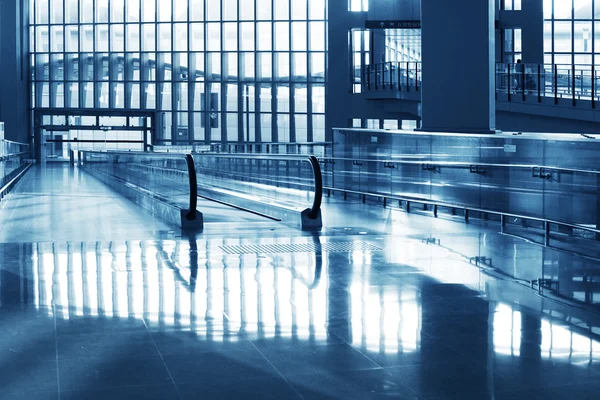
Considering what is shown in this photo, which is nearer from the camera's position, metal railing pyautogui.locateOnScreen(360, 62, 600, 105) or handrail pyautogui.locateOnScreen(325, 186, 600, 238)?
handrail pyautogui.locateOnScreen(325, 186, 600, 238)

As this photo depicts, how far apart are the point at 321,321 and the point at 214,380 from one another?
1576mm

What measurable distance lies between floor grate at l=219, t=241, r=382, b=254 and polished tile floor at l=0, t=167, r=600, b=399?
0.11ft

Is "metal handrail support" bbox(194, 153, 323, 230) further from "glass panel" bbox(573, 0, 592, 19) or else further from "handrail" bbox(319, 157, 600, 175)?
"glass panel" bbox(573, 0, 592, 19)

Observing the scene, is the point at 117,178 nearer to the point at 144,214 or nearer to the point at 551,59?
the point at 144,214

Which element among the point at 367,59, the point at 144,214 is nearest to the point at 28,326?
the point at 144,214

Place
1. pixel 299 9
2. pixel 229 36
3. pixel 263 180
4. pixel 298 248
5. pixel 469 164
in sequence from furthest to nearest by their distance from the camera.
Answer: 1. pixel 229 36
2. pixel 299 9
3. pixel 263 180
4. pixel 469 164
5. pixel 298 248

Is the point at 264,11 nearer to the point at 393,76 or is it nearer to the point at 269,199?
the point at 393,76

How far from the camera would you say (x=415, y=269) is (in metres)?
8.43

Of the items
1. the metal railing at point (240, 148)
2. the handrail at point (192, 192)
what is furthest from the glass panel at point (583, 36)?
the handrail at point (192, 192)

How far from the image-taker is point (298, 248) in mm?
→ 10078

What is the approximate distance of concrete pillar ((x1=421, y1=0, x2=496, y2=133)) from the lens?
1455 cm

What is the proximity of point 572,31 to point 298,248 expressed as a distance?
39124 mm

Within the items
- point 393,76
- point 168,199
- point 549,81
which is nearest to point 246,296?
point 168,199

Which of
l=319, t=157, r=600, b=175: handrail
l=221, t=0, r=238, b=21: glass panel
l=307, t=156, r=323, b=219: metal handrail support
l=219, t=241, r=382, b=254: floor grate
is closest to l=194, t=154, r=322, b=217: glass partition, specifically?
l=307, t=156, r=323, b=219: metal handrail support
